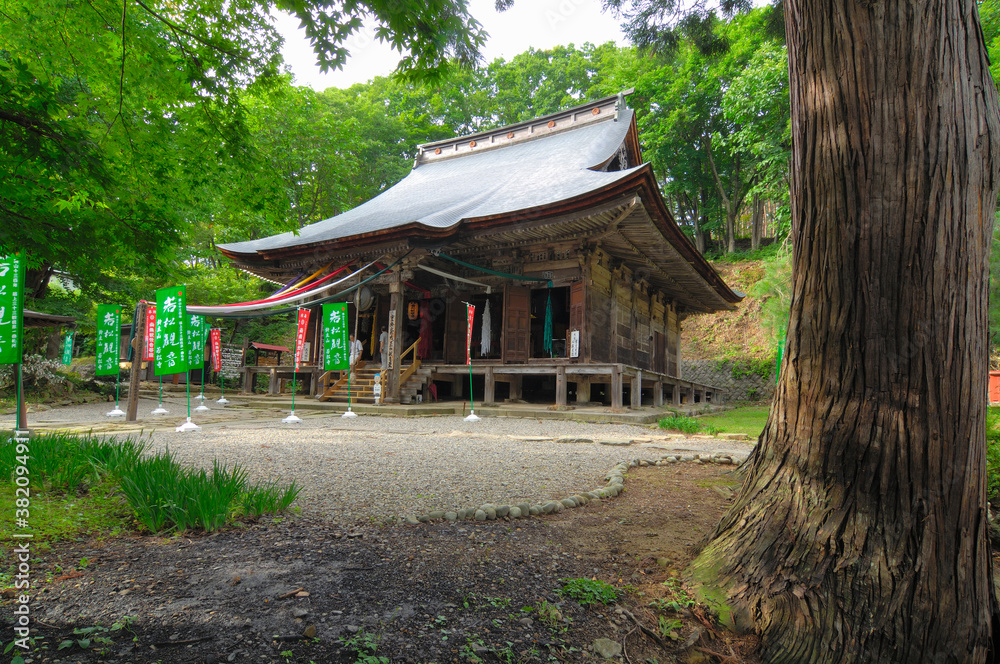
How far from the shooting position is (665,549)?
233cm

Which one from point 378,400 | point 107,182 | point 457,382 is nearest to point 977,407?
point 107,182

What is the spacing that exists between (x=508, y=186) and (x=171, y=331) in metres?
8.18

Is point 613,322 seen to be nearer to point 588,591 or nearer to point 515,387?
point 515,387

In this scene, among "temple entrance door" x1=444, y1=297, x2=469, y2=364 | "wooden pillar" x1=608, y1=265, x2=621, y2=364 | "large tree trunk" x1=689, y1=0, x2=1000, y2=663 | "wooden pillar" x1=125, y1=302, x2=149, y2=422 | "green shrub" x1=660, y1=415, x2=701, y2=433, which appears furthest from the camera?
"temple entrance door" x1=444, y1=297, x2=469, y2=364

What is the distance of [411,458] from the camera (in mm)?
4414

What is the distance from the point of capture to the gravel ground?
302cm

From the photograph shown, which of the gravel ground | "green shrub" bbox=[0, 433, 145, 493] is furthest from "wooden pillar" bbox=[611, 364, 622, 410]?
"green shrub" bbox=[0, 433, 145, 493]

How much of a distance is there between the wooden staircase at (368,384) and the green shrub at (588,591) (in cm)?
851

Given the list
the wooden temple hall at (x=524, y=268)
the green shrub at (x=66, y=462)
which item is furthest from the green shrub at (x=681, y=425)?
the green shrub at (x=66, y=462)

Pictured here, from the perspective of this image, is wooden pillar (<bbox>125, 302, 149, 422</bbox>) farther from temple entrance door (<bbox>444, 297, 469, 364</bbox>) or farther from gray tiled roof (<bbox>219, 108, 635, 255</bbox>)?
temple entrance door (<bbox>444, 297, 469, 364</bbox>)

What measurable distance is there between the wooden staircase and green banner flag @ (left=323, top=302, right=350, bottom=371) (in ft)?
4.76

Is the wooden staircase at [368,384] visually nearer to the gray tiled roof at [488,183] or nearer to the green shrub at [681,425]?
the gray tiled roof at [488,183]

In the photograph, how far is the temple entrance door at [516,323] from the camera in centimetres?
1094

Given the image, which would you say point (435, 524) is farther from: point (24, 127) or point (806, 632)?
point (24, 127)
